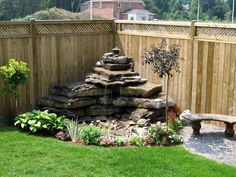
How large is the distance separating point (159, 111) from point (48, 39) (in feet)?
10.4

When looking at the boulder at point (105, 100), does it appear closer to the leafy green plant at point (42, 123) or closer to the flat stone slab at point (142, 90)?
the flat stone slab at point (142, 90)

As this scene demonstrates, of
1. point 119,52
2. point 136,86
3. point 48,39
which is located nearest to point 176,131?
point 136,86

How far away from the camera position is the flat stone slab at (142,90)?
962cm

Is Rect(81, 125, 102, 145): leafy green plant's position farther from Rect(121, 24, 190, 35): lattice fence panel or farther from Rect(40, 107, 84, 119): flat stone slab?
Rect(121, 24, 190, 35): lattice fence panel

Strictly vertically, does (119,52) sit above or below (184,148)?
above

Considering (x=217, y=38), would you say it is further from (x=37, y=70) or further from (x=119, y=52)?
(x=37, y=70)

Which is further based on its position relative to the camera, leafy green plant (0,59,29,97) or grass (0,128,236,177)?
leafy green plant (0,59,29,97)

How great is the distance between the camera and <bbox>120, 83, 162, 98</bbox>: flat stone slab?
962cm

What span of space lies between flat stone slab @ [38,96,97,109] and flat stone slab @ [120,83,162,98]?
791 mm

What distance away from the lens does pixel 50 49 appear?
1020cm

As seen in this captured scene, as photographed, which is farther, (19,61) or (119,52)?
(119,52)

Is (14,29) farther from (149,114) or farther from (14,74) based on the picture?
(149,114)

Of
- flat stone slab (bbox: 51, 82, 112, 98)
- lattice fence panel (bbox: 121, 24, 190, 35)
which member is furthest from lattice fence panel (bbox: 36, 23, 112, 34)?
flat stone slab (bbox: 51, 82, 112, 98)

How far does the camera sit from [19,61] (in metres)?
9.68
